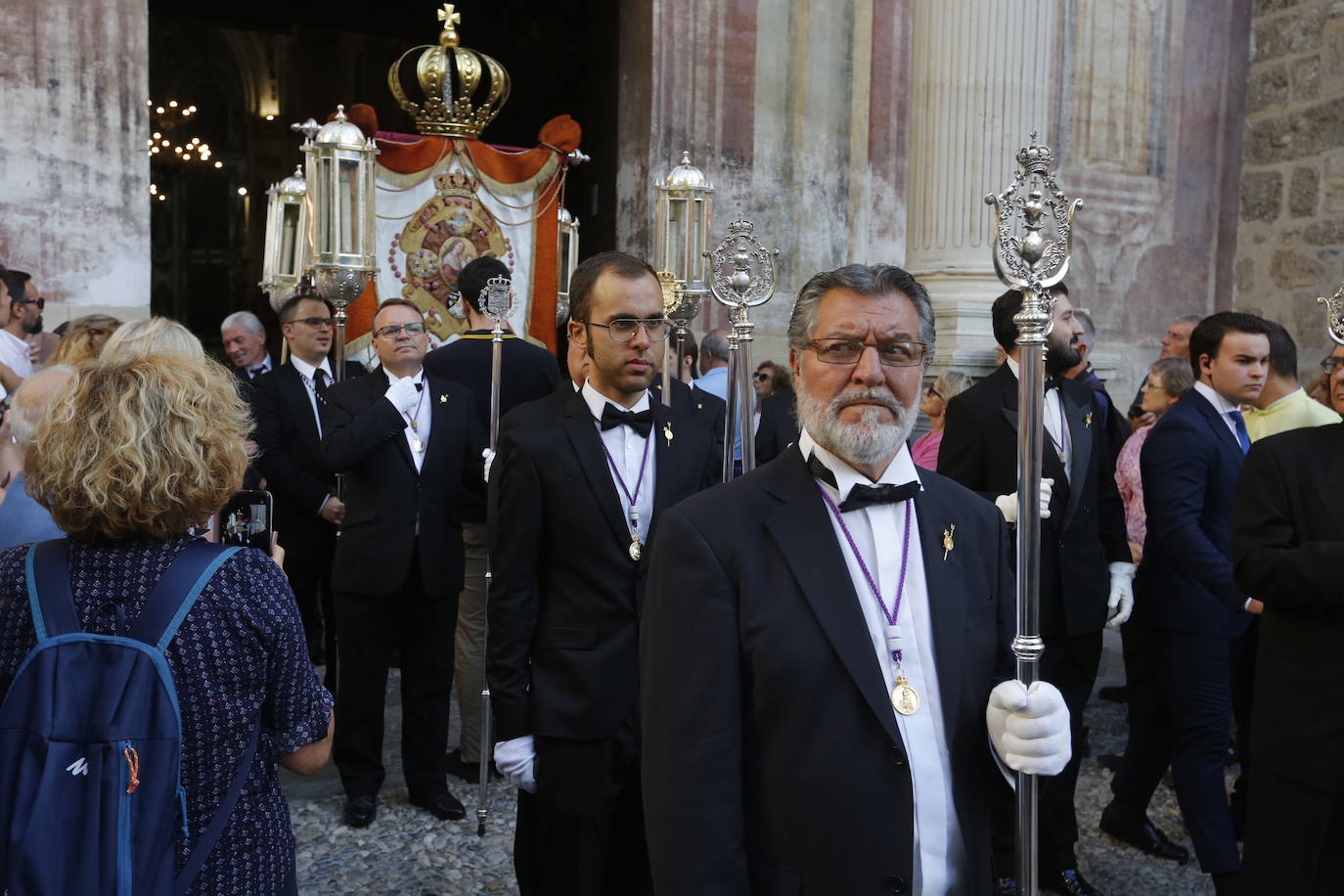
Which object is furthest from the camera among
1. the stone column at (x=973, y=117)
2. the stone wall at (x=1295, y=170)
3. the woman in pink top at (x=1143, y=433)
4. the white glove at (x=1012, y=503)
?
the stone wall at (x=1295, y=170)

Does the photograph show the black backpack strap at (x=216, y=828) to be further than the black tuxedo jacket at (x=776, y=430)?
No

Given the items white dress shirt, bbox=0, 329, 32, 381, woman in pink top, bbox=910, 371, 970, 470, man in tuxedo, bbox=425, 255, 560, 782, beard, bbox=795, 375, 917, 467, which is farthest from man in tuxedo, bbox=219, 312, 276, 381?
beard, bbox=795, 375, 917, 467

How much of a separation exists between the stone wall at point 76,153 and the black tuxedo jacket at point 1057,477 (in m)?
4.96

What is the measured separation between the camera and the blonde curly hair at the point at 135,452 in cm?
221

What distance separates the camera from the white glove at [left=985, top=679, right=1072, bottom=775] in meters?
2.09

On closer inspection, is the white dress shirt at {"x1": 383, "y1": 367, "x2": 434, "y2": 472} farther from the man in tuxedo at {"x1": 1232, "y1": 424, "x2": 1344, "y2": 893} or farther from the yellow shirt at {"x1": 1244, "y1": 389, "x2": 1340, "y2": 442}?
the yellow shirt at {"x1": 1244, "y1": 389, "x2": 1340, "y2": 442}

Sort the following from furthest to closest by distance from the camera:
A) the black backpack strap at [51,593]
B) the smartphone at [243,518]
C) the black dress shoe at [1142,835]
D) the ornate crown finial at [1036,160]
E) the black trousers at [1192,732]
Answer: the black dress shoe at [1142,835] < the black trousers at [1192,732] < the smartphone at [243,518] < the ornate crown finial at [1036,160] < the black backpack strap at [51,593]

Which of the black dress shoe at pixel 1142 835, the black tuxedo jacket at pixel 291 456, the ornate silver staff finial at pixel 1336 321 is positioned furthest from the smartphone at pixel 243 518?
the black dress shoe at pixel 1142 835

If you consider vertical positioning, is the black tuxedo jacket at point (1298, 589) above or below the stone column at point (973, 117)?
below

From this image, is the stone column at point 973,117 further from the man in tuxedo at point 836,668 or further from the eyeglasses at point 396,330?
the man in tuxedo at point 836,668

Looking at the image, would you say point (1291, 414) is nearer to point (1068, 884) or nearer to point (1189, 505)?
point (1189, 505)

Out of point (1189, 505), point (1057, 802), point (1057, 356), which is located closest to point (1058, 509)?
point (1189, 505)

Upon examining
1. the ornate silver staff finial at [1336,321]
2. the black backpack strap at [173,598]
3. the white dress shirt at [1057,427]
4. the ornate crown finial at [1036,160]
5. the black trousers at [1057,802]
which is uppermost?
the ornate crown finial at [1036,160]

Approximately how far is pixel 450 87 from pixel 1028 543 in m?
6.70
